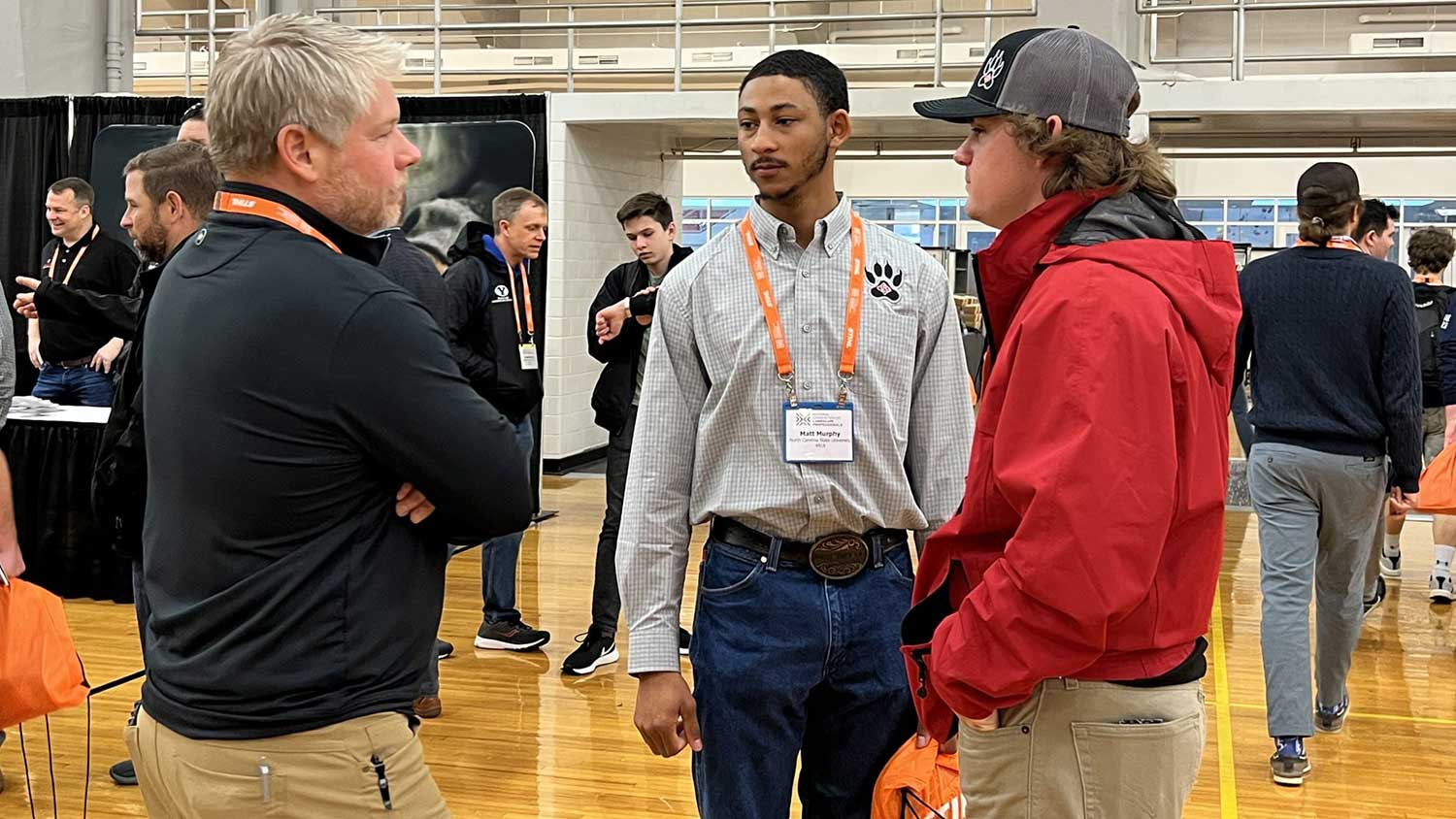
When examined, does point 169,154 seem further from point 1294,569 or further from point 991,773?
point 1294,569

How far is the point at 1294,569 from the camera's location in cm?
421

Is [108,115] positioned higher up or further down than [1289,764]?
higher up

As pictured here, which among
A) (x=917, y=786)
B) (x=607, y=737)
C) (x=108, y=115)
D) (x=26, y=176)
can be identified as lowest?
(x=607, y=737)

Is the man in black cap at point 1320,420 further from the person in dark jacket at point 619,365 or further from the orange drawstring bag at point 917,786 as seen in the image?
the orange drawstring bag at point 917,786

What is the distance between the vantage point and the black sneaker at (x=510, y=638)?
577 centimetres

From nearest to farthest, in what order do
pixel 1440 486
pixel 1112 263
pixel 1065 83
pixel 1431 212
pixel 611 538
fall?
1. pixel 1112 263
2. pixel 1065 83
3. pixel 1440 486
4. pixel 611 538
5. pixel 1431 212

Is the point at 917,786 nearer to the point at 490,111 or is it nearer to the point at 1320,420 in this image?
the point at 1320,420

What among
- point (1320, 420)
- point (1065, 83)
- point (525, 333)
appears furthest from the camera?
point (525, 333)

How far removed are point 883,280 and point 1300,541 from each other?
2.42 m

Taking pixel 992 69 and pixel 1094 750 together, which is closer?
pixel 1094 750

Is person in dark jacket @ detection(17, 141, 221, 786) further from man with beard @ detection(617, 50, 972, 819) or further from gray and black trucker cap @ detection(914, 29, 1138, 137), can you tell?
gray and black trucker cap @ detection(914, 29, 1138, 137)

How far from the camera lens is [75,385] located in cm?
684

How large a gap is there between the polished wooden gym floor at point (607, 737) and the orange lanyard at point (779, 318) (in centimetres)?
205

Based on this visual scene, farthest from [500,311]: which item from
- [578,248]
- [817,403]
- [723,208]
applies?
[723,208]
